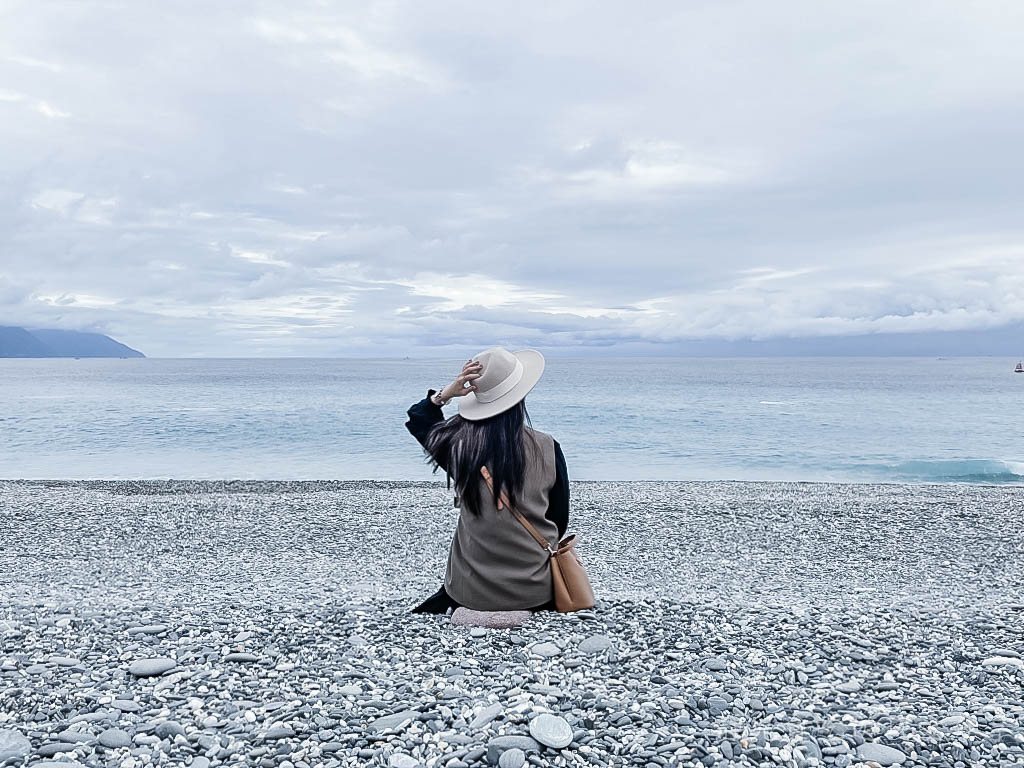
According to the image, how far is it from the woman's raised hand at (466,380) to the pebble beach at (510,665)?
1676mm

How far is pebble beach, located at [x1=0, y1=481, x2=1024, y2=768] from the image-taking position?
3926 millimetres

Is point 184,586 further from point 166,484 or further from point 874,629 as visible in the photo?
point 166,484

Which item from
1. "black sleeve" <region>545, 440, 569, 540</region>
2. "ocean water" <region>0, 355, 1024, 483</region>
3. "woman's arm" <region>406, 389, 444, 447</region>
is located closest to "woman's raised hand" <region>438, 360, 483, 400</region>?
"woman's arm" <region>406, 389, 444, 447</region>

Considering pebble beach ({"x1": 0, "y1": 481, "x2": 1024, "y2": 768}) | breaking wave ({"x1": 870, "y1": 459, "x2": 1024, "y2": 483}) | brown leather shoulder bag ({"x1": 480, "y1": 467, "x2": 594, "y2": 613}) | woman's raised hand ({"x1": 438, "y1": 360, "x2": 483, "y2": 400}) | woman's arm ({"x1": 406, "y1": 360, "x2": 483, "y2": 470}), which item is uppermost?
woman's raised hand ({"x1": 438, "y1": 360, "x2": 483, "y2": 400})

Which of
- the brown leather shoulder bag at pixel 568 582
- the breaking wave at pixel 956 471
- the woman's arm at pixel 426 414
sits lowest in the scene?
the breaking wave at pixel 956 471

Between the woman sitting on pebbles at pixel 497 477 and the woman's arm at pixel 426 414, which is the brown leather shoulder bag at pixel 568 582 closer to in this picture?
the woman sitting on pebbles at pixel 497 477

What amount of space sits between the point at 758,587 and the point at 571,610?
3624 millimetres

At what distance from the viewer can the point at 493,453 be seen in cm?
546

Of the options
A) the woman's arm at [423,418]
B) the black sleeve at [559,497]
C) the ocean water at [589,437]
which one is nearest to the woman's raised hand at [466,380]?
the woman's arm at [423,418]

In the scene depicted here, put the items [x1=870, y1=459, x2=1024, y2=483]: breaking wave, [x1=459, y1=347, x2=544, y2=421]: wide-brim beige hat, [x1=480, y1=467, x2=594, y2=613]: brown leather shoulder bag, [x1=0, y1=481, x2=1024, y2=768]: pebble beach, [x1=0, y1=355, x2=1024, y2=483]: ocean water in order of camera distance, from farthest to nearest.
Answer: [x1=0, y1=355, x2=1024, y2=483]: ocean water
[x1=870, y1=459, x2=1024, y2=483]: breaking wave
[x1=480, y1=467, x2=594, y2=613]: brown leather shoulder bag
[x1=459, y1=347, x2=544, y2=421]: wide-brim beige hat
[x1=0, y1=481, x2=1024, y2=768]: pebble beach

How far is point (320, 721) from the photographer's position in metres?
4.16

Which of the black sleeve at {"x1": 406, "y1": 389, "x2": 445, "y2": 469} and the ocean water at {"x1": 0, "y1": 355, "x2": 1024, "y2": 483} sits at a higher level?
the black sleeve at {"x1": 406, "y1": 389, "x2": 445, "y2": 469}

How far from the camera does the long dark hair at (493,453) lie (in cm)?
546

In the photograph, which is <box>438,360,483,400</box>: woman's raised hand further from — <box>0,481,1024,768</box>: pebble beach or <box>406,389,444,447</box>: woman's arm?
<box>0,481,1024,768</box>: pebble beach
